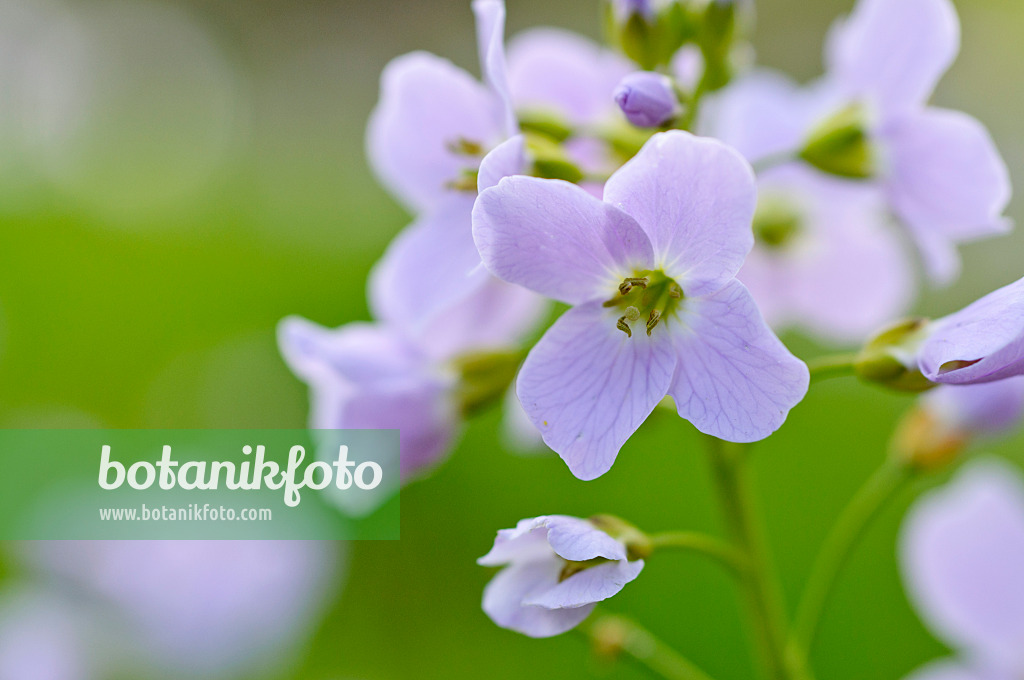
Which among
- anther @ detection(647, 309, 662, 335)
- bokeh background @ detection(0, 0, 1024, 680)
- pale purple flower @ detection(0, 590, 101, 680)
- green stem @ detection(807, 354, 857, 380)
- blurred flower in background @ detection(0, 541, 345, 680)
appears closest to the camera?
anther @ detection(647, 309, 662, 335)

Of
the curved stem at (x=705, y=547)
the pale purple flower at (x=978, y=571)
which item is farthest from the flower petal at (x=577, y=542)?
the pale purple flower at (x=978, y=571)

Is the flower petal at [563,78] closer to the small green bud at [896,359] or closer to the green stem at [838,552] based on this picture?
the small green bud at [896,359]

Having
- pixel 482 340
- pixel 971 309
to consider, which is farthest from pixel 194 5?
pixel 971 309

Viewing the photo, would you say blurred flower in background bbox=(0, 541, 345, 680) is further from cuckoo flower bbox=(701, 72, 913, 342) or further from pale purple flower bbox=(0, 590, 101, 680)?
cuckoo flower bbox=(701, 72, 913, 342)

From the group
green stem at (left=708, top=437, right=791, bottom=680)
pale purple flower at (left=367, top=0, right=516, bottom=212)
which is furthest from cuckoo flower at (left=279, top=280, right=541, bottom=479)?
green stem at (left=708, top=437, right=791, bottom=680)

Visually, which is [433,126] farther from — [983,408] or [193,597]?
[193,597]

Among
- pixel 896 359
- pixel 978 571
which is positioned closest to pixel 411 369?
pixel 896 359
